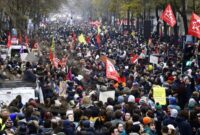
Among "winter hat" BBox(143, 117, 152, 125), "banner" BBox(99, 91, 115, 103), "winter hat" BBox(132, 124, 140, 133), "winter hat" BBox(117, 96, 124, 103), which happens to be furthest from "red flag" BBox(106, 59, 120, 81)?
"winter hat" BBox(132, 124, 140, 133)

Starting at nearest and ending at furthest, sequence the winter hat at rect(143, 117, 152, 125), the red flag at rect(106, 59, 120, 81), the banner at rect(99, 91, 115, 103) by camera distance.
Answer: the winter hat at rect(143, 117, 152, 125)
the banner at rect(99, 91, 115, 103)
the red flag at rect(106, 59, 120, 81)

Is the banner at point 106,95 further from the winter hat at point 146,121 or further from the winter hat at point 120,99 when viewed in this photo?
the winter hat at point 146,121

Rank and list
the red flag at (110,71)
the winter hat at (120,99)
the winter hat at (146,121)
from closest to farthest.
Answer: the winter hat at (146,121)
the winter hat at (120,99)
the red flag at (110,71)

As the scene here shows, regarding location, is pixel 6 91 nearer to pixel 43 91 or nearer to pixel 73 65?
pixel 43 91

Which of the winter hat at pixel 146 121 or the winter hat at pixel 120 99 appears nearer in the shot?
the winter hat at pixel 146 121

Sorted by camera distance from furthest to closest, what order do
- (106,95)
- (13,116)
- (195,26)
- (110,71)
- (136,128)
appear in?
(195,26), (110,71), (106,95), (13,116), (136,128)

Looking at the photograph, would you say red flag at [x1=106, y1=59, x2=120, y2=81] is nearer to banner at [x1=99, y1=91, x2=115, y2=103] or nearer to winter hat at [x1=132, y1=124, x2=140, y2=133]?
banner at [x1=99, y1=91, x2=115, y2=103]

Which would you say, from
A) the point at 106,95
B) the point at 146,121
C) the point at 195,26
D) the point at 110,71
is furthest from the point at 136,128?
the point at 195,26

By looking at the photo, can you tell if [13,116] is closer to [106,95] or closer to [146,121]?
[146,121]

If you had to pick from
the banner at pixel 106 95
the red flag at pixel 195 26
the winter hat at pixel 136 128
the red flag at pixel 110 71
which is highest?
the red flag at pixel 195 26

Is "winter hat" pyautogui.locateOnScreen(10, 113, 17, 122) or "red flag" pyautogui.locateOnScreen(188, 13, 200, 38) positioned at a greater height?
"red flag" pyautogui.locateOnScreen(188, 13, 200, 38)

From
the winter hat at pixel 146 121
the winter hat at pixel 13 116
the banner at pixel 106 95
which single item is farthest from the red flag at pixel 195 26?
the winter hat at pixel 146 121

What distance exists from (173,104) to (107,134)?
4.05 meters

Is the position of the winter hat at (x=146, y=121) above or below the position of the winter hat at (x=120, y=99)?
above
